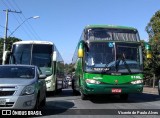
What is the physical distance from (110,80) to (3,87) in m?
6.34

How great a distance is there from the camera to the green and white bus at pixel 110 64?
15.8 meters

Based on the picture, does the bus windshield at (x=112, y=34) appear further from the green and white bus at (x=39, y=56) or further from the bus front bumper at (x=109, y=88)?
the green and white bus at (x=39, y=56)

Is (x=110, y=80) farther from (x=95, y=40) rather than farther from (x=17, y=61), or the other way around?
(x=17, y=61)

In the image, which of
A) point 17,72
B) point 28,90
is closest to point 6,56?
point 17,72

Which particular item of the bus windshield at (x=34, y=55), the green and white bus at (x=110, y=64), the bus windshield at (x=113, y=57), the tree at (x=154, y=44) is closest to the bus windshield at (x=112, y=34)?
the green and white bus at (x=110, y=64)

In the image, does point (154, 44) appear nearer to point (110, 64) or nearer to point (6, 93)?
point (110, 64)

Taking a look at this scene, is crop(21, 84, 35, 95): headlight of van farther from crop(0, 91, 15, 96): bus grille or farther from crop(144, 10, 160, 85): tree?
crop(144, 10, 160, 85): tree

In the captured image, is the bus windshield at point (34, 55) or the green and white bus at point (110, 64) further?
the bus windshield at point (34, 55)

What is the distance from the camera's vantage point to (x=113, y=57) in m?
16.0

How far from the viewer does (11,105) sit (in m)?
10.4

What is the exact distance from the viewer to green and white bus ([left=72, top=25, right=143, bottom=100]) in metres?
15.8

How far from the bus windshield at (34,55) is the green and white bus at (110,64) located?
505 centimetres

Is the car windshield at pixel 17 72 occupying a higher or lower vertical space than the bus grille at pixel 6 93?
higher

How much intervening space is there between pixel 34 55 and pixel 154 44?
3148cm
